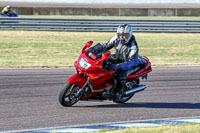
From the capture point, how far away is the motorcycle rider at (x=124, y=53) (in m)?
7.77

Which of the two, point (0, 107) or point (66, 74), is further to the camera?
point (66, 74)

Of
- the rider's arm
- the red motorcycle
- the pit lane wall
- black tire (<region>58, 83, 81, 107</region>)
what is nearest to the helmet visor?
the rider's arm

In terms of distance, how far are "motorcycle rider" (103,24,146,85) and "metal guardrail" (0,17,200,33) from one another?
14200mm

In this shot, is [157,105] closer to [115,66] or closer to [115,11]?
[115,66]

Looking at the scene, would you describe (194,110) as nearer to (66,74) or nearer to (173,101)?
(173,101)

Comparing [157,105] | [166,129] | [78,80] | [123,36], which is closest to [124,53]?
[123,36]

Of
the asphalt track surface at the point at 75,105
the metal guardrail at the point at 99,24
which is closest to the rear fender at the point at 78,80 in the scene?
the asphalt track surface at the point at 75,105

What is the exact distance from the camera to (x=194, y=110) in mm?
7934

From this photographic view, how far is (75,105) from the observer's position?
26.3 ft

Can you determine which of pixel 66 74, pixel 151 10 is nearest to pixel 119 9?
pixel 151 10

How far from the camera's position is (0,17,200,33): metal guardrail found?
22219 millimetres

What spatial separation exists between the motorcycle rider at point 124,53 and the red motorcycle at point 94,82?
12 cm

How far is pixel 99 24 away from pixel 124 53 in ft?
48.2

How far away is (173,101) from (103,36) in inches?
541
